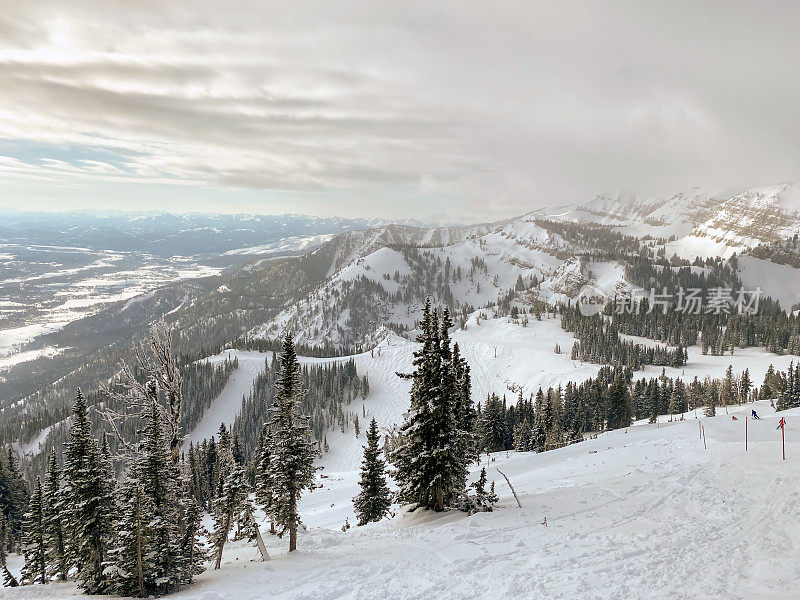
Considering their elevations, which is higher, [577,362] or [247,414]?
[577,362]

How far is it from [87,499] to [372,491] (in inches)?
954

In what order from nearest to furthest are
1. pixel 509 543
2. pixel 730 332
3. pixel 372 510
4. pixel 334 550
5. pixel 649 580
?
pixel 649 580, pixel 509 543, pixel 334 550, pixel 372 510, pixel 730 332

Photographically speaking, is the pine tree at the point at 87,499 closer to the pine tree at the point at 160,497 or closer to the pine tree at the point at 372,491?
the pine tree at the point at 160,497

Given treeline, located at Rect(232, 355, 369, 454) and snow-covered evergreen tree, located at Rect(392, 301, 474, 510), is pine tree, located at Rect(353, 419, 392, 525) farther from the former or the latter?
treeline, located at Rect(232, 355, 369, 454)

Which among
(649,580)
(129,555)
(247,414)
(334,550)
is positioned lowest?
(247,414)

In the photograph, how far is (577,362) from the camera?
163m

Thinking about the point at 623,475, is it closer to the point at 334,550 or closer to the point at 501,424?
the point at 334,550

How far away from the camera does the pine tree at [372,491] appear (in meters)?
41.3

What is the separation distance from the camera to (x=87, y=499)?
94.6 feet

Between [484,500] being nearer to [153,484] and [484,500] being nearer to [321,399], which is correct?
[153,484]

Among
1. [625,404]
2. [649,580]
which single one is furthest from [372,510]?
[625,404]

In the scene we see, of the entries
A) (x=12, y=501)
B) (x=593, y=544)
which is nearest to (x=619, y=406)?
(x=593, y=544)

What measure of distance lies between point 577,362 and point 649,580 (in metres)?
161

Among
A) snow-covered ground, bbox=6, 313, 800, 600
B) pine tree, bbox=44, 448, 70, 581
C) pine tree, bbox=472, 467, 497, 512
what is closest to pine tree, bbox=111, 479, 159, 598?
snow-covered ground, bbox=6, 313, 800, 600
